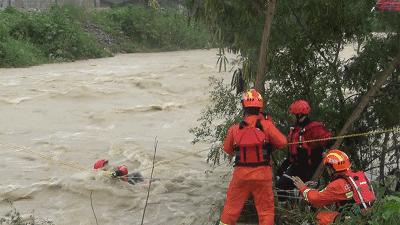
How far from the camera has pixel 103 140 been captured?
13836 mm

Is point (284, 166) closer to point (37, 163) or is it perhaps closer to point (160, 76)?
point (37, 163)

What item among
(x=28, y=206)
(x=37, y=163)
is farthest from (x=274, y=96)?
(x=37, y=163)

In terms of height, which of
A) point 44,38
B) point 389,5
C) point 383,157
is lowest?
point 383,157

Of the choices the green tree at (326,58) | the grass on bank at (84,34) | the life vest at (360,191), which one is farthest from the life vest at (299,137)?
the grass on bank at (84,34)

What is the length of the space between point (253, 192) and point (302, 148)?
1.23 meters

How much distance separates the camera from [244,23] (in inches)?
286

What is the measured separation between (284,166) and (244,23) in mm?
1819

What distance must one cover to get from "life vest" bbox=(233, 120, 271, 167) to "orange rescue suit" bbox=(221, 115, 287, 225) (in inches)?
1.6

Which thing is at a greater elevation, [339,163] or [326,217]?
[339,163]

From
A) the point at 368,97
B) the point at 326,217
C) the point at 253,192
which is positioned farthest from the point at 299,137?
the point at 326,217

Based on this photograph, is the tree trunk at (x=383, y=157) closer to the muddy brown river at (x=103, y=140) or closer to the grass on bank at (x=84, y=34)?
the muddy brown river at (x=103, y=140)

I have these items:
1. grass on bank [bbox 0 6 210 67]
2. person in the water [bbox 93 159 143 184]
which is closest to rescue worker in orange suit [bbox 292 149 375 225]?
person in the water [bbox 93 159 143 184]

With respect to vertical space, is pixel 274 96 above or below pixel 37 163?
above

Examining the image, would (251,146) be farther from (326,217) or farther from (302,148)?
(302,148)
